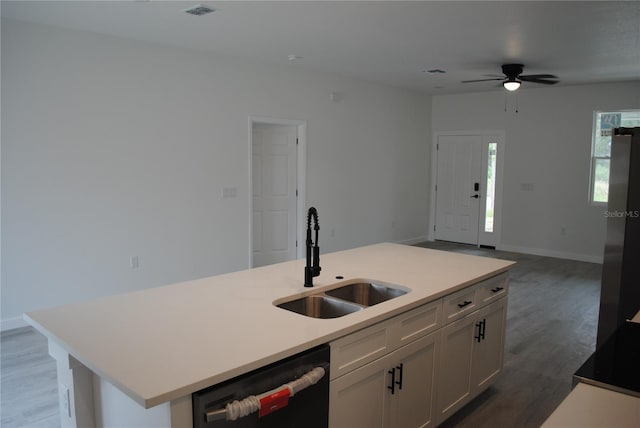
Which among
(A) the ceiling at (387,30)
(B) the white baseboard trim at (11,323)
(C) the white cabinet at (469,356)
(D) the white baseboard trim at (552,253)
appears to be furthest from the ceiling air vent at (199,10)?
(D) the white baseboard trim at (552,253)

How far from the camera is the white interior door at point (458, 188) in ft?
27.2

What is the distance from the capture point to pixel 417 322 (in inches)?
88.1

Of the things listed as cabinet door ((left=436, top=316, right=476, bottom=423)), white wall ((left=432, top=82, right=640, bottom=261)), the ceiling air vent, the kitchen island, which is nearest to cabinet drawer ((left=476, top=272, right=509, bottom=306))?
cabinet door ((left=436, top=316, right=476, bottom=423))

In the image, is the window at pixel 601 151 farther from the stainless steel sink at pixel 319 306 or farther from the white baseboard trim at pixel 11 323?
the white baseboard trim at pixel 11 323

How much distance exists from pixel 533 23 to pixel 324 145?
3.30 m

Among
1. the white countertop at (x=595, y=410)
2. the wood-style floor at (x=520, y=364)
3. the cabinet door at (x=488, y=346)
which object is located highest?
the white countertop at (x=595, y=410)

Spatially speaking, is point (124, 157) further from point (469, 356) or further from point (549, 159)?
point (549, 159)

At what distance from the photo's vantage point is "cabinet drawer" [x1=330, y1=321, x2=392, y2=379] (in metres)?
1.80

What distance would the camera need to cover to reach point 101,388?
172 centimetres

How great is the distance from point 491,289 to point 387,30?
8.38 ft

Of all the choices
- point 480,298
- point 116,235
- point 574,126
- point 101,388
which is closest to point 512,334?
point 480,298

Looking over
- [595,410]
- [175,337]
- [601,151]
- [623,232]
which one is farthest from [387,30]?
[601,151]

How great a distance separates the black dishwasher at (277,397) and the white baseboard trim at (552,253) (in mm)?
6870

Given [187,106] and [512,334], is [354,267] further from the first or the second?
[187,106]
